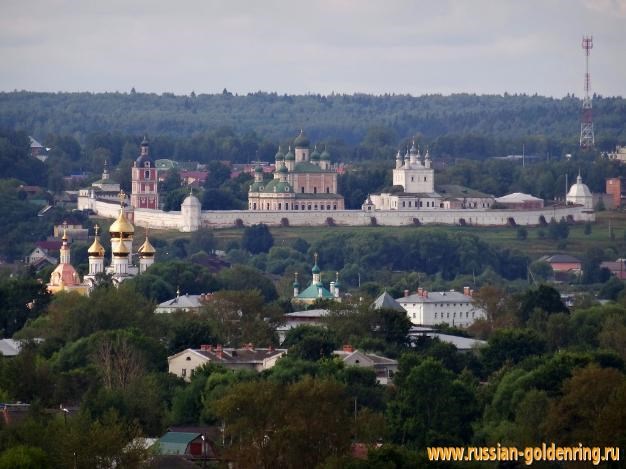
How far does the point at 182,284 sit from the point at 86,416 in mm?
34987

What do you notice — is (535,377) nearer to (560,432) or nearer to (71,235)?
(560,432)

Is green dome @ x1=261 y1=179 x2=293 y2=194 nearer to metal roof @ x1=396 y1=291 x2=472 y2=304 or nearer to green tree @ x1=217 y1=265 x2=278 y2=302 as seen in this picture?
green tree @ x1=217 y1=265 x2=278 y2=302

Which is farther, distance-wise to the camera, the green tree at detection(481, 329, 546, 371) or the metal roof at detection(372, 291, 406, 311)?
the metal roof at detection(372, 291, 406, 311)

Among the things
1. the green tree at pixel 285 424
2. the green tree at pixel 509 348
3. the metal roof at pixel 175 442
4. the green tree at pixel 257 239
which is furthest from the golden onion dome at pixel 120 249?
the green tree at pixel 257 239

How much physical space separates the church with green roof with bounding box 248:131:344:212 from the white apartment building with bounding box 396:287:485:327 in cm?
3476

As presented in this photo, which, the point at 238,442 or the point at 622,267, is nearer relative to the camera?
the point at 238,442

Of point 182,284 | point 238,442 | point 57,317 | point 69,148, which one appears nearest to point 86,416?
point 238,442

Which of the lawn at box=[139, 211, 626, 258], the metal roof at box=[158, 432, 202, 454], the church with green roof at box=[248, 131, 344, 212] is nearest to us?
the metal roof at box=[158, 432, 202, 454]

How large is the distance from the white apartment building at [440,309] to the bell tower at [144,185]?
37379 mm

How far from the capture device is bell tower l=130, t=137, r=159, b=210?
109125mm

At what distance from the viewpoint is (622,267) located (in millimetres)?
97062

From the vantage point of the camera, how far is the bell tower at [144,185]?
4296 inches

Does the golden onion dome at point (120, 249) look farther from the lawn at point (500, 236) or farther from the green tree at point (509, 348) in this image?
the lawn at point (500, 236)

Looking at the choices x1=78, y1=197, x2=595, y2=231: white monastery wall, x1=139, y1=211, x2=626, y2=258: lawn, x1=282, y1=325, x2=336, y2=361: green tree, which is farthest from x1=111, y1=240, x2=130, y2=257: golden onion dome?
x1=78, y1=197, x2=595, y2=231: white monastery wall
